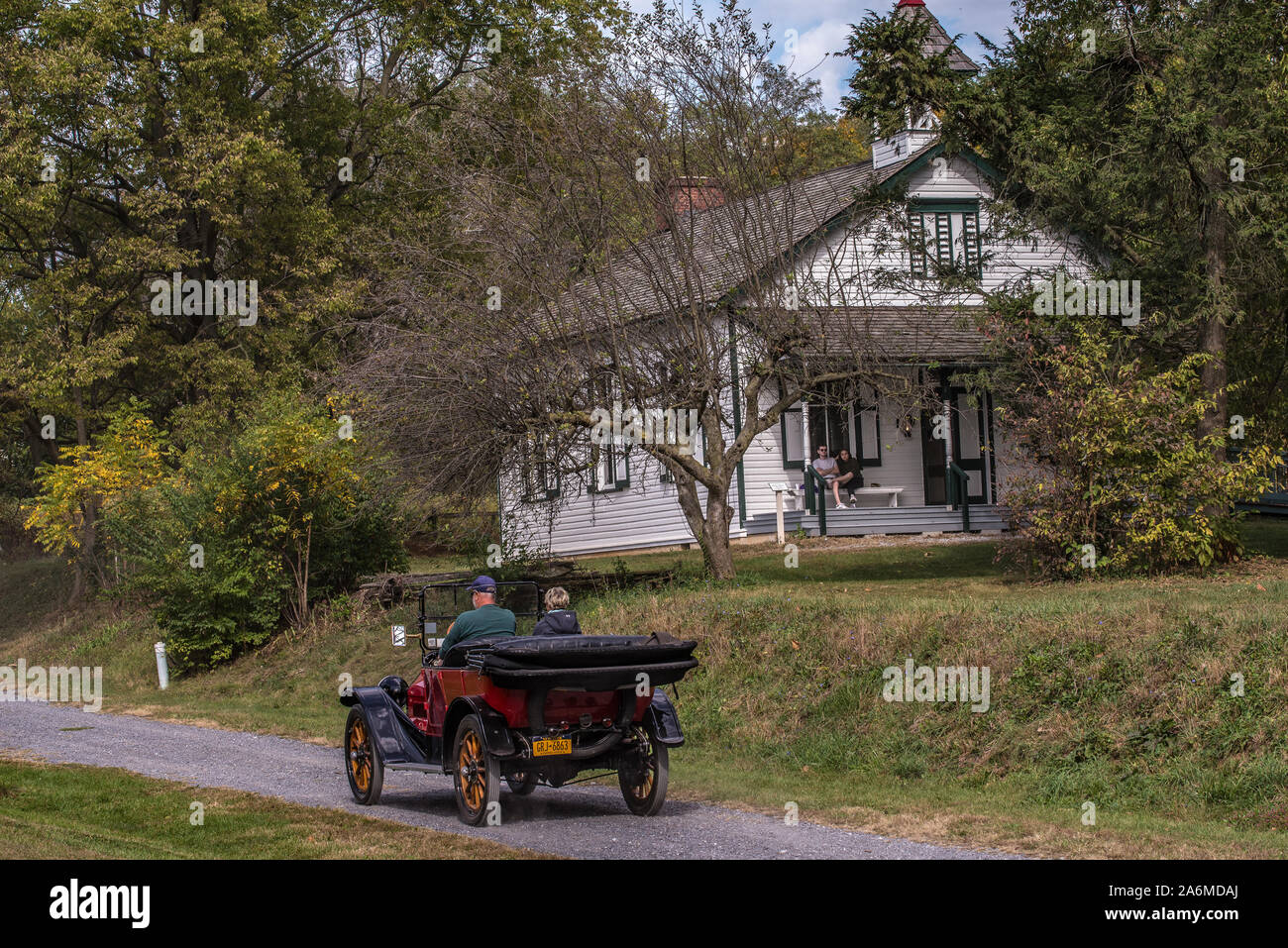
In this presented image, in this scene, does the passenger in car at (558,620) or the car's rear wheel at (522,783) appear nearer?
the car's rear wheel at (522,783)

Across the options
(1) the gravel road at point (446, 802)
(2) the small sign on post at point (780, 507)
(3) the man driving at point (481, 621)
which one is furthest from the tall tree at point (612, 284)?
(3) the man driving at point (481, 621)

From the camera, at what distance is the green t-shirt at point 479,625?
36.9 ft

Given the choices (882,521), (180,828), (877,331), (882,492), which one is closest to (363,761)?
(180,828)

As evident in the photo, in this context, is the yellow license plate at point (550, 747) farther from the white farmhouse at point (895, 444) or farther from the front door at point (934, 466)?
the front door at point (934, 466)

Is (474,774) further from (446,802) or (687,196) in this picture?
(687,196)

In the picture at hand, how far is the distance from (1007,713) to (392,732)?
5607 millimetres

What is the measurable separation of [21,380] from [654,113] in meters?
18.4

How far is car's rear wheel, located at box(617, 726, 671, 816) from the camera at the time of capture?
10.6 metres

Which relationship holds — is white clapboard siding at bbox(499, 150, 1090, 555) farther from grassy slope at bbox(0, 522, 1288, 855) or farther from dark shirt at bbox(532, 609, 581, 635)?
dark shirt at bbox(532, 609, 581, 635)

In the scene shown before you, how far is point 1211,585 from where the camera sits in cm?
1689

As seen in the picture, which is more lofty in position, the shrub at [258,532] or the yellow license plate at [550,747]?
the shrub at [258,532]

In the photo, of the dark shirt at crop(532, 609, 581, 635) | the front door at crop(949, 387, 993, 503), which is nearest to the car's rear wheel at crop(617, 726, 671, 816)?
the dark shirt at crop(532, 609, 581, 635)

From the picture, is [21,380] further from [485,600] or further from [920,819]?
[920,819]
